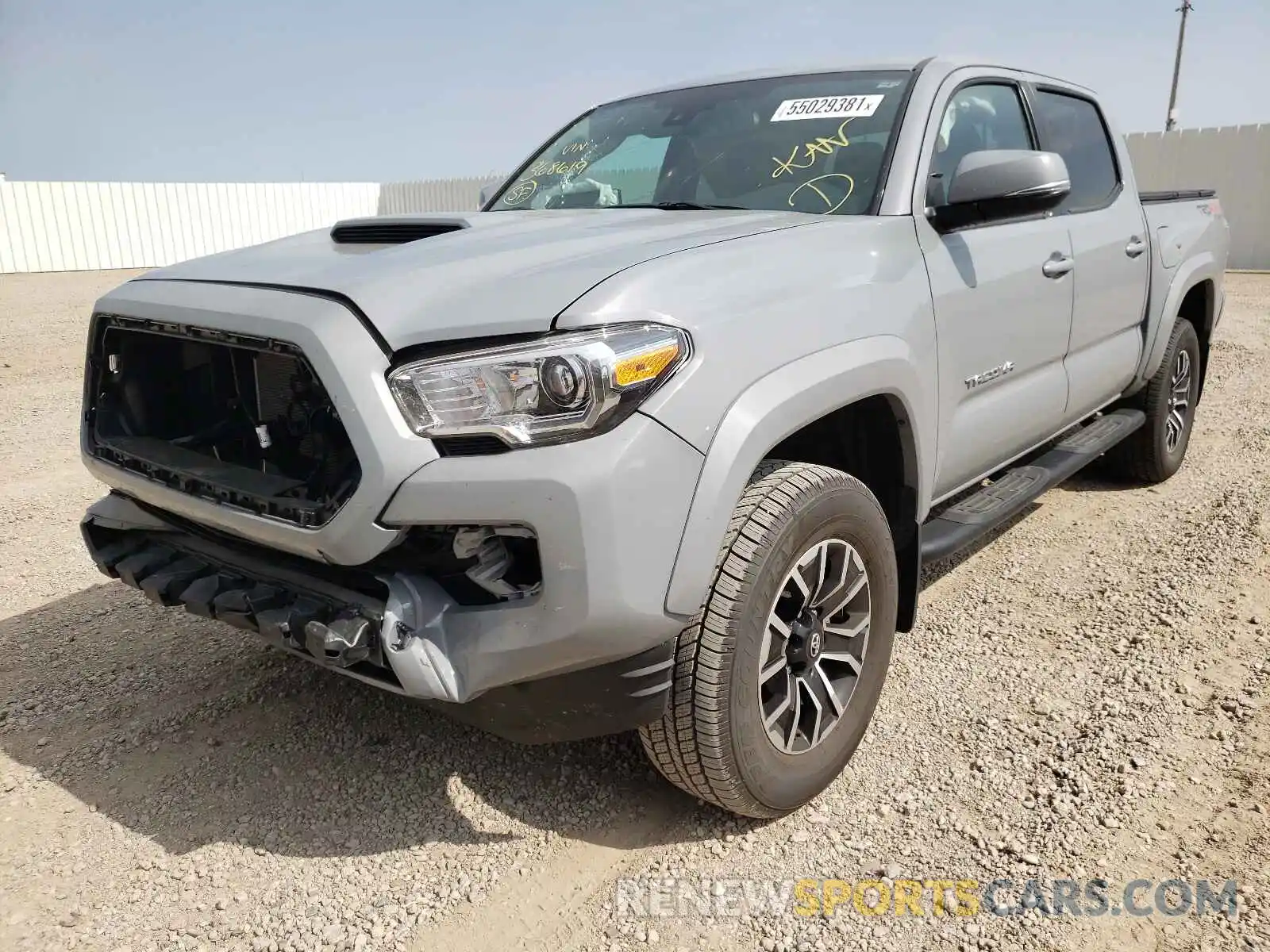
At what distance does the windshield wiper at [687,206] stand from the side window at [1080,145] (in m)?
1.52

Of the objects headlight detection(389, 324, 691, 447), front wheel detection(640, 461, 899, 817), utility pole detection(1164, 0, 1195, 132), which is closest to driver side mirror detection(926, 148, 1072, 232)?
front wheel detection(640, 461, 899, 817)

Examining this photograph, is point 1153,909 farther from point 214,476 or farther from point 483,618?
point 214,476

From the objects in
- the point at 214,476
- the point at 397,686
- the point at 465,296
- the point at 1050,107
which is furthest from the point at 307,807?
the point at 1050,107

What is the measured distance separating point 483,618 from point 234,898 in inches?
37.8

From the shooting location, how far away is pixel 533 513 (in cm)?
175

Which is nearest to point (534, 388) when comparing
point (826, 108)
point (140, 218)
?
point (826, 108)

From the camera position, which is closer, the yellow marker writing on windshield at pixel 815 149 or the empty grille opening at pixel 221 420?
the empty grille opening at pixel 221 420

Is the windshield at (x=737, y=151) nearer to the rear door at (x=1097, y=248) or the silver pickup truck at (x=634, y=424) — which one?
the silver pickup truck at (x=634, y=424)

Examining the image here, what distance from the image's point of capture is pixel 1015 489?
11.2 ft

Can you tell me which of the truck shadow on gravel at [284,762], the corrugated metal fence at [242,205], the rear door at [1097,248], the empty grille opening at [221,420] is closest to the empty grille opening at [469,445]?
the empty grille opening at [221,420]

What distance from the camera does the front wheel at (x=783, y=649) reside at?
2.03 meters

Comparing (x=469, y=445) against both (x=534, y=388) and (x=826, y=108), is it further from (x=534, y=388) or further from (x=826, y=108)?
(x=826, y=108)

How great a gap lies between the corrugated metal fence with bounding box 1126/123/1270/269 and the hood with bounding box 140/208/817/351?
15.8 metres

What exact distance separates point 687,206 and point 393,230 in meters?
Result: 0.93
